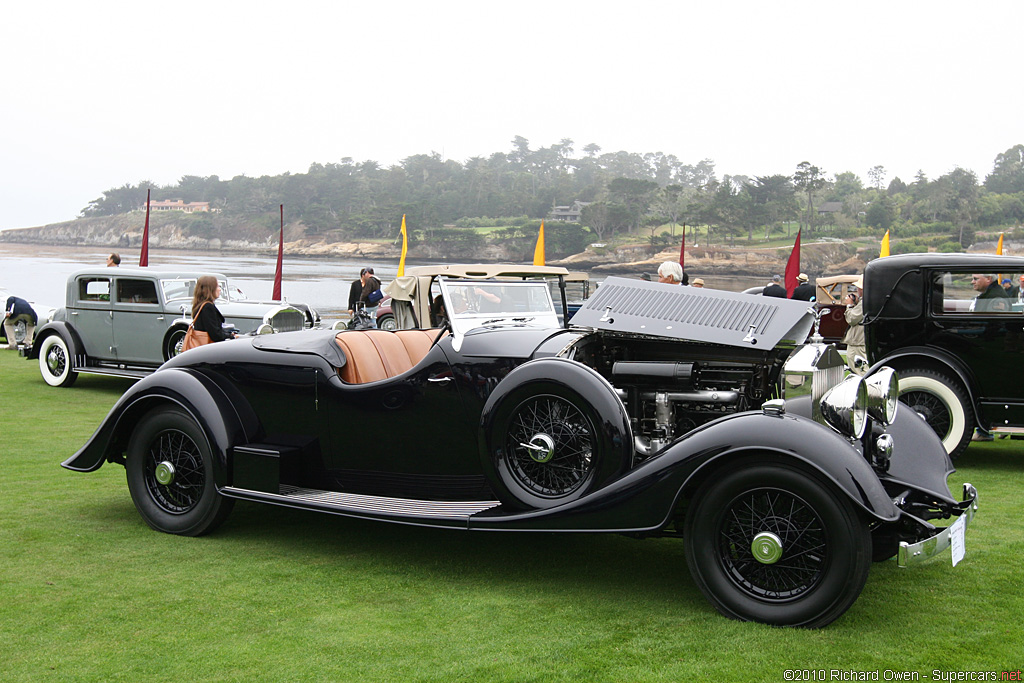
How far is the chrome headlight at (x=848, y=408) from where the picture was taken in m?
3.56

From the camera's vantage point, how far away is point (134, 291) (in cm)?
1116

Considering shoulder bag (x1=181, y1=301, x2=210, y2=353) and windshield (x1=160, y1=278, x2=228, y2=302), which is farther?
windshield (x1=160, y1=278, x2=228, y2=302)

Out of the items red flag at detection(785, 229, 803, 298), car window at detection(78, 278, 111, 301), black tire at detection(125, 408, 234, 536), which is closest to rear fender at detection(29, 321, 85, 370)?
car window at detection(78, 278, 111, 301)

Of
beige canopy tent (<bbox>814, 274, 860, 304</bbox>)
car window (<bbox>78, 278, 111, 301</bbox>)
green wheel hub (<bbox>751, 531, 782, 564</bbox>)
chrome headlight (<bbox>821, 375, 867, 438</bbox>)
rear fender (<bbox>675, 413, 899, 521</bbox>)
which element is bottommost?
green wheel hub (<bbox>751, 531, 782, 564</bbox>)

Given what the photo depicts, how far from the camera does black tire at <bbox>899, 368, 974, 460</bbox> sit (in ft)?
22.0

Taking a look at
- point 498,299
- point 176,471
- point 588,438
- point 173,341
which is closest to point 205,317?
point 176,471

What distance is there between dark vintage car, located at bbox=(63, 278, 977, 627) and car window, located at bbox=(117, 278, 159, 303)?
22.7 ft

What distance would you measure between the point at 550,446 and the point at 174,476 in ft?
7.71

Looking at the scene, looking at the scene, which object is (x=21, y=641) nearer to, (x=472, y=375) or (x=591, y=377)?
(x=472, y=375)

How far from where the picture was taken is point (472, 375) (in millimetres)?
3957

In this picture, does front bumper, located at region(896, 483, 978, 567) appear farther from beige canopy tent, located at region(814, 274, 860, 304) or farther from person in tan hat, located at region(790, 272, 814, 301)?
beige canopy tent, located at region(814, 274, 860, 304)

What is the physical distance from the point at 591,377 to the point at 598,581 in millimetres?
1044

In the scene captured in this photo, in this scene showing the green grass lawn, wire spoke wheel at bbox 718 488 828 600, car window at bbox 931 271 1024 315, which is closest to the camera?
the green grass lawn

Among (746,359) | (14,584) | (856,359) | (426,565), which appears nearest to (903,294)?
(856,359)
